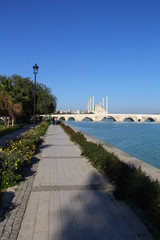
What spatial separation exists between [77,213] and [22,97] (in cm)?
3515

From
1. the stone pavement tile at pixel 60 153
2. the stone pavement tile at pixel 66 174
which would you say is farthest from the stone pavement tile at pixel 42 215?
the stone pavement tile at pixel 60 153

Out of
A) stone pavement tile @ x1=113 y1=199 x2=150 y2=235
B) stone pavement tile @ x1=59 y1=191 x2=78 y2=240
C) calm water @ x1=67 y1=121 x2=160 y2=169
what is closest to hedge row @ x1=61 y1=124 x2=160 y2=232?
stone pavement tile @ x1=113 y1=199 x2=150 y2=235

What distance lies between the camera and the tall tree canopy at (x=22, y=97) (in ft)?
96.5

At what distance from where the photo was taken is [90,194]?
201 inches

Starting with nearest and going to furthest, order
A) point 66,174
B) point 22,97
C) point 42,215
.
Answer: point 42,215
point 66,174
point 22,97

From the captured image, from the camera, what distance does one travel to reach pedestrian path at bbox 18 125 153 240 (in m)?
3.37

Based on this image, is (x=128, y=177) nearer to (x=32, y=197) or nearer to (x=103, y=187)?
(x=103, y=187)

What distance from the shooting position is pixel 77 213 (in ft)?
13.3

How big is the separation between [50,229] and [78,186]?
226 centimetres

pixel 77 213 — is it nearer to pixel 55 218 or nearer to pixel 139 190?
pixel 55 218

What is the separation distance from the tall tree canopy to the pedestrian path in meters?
21.1

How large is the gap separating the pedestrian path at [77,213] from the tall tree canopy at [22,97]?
21.1 m

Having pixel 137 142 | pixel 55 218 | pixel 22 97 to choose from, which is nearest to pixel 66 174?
pixel 55 218

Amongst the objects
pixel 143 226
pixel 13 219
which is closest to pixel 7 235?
pixel 13 219
